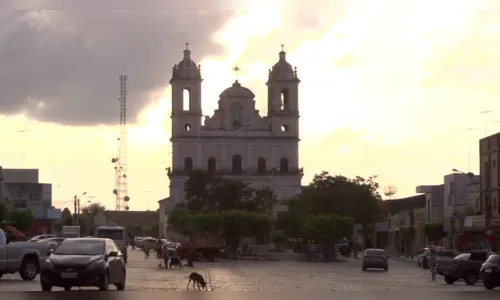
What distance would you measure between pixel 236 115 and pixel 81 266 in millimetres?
120207

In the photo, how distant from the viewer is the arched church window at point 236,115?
150250 millimetres

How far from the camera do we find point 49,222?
13438 centimetres

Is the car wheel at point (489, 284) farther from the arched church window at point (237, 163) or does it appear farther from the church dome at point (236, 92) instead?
the arched church window at point (237, 163)

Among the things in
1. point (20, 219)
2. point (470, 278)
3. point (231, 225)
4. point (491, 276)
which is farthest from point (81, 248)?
point (20, 219)

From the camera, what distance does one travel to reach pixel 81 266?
30922 mm

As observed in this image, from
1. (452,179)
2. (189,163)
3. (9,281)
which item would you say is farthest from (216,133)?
(9,281)

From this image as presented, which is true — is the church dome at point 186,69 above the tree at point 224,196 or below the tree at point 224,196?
above

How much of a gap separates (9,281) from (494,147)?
4808 cm

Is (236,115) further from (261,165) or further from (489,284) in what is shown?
(489,284)

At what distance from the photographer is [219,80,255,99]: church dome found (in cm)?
14862

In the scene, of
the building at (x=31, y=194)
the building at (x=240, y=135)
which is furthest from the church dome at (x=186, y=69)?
the building at (x=31, y=194)

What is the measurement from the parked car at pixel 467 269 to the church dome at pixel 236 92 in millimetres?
105461

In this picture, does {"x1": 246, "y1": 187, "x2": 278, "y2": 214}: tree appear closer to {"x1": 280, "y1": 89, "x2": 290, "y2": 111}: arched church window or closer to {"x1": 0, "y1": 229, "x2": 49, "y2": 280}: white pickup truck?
{"x1": 280, "y1": 89, "x2": 290, "y2": 111}: arched church window

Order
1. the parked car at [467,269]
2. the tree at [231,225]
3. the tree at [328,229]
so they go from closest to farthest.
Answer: the parked car at [467,269] < the tree at [328,229] < the tree at [231,225]
